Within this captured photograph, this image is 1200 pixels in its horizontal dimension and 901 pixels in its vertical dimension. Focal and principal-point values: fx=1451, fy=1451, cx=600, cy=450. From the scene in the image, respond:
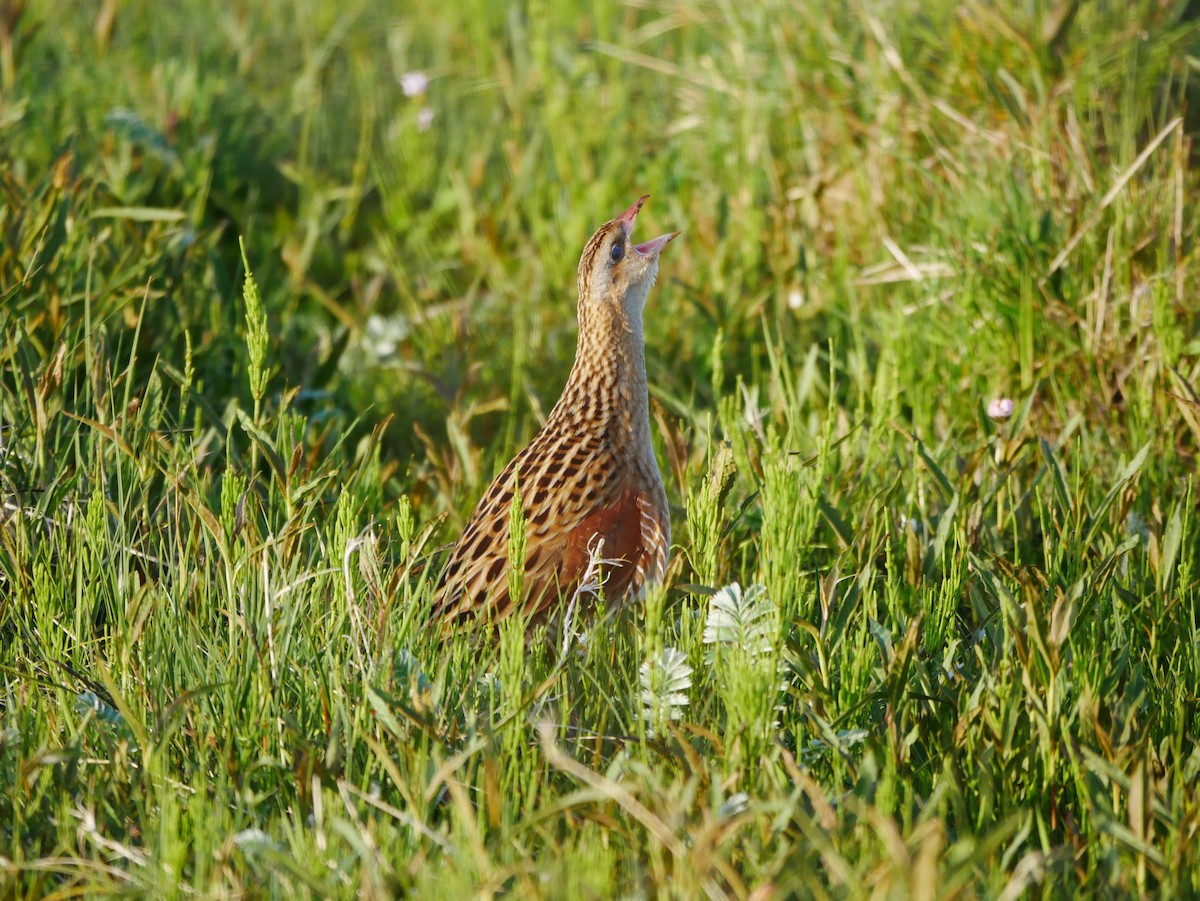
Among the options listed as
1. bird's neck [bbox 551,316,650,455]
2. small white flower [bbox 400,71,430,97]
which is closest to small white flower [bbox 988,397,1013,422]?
bird's neck [bbox 551,316,650,455]

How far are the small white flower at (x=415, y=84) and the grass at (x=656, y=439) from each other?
11 centimetres

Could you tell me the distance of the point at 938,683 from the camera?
10.4 ft

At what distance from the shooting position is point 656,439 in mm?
4695

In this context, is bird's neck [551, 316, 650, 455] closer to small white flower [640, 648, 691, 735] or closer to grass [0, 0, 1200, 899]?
grass [0, 0, 1200, 899]

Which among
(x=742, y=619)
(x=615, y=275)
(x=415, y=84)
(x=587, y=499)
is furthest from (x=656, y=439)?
(x=415, y=84)

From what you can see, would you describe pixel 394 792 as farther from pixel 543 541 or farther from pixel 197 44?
pixel 197 44

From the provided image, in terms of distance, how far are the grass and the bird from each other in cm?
16

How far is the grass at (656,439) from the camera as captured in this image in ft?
8.71

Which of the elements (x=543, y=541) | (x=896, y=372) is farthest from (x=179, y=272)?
Result: (x=896, y=372)

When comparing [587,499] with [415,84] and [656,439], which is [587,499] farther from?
[415,84]

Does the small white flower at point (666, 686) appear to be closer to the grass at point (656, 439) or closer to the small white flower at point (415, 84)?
the grass at point (656, 439)

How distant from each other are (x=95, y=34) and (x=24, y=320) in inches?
145

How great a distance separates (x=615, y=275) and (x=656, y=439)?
0.71m

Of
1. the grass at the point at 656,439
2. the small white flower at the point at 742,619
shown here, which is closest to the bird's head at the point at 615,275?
the grass at the point at 656,439
